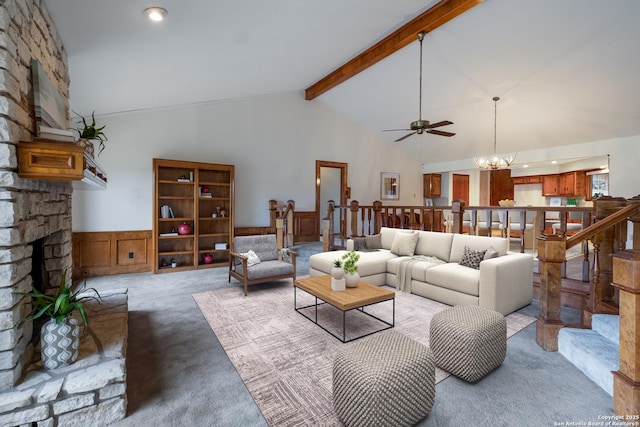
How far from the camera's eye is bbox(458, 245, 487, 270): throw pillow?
3777 millimetres

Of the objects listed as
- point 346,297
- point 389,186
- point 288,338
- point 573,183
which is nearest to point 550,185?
point 573,183

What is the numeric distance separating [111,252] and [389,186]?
22.6ft

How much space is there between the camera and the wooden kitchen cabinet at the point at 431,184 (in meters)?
9.62

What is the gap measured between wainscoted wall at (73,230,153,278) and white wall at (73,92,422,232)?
0.14m

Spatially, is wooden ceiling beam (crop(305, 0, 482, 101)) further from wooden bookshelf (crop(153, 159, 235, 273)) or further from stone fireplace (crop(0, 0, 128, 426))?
stone fireplace (crop(0, 0, 128, 426))

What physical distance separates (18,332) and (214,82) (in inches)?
166

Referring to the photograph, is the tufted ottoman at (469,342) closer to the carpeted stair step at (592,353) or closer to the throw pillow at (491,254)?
the carpeted stair step at (592,353)

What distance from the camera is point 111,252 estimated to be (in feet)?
17.3

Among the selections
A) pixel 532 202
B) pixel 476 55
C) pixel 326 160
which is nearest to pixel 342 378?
pixel 476 55

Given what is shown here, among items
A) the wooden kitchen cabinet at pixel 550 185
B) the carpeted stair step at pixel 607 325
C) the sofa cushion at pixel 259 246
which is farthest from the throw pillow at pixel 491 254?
the wooden kitchen cabinet at pixel 550 185

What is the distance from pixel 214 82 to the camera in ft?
16.1

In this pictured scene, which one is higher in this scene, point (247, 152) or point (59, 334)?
point (247, 152)

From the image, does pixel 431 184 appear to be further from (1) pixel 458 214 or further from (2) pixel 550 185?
(1) pixel 458 214

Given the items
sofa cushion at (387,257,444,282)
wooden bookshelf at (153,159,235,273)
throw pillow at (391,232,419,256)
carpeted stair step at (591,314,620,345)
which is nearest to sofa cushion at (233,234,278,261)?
wooden bookshelf at (153,159,235,273)
